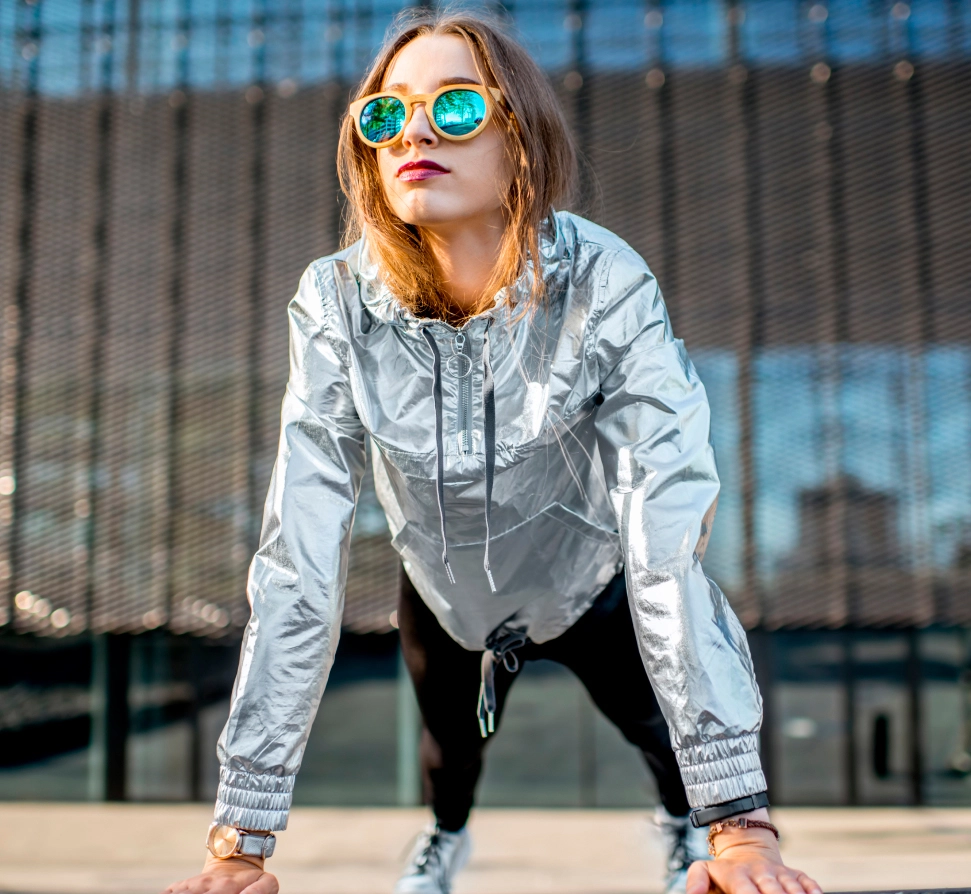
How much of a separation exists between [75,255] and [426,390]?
7943 mm

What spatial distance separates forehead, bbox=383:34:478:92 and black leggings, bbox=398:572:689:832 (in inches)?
41.5

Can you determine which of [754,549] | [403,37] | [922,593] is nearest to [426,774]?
[403,37]

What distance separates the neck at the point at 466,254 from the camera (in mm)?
1592

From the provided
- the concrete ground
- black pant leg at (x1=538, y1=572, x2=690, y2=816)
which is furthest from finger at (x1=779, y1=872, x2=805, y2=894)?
the concrete ground

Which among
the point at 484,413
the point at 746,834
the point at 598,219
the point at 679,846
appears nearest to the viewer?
the point at 746,834

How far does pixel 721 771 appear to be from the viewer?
1.24 m

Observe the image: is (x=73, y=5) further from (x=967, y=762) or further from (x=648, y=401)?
(x=967, y=762)

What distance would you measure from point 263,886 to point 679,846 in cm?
143

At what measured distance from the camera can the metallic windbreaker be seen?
52.3 inches

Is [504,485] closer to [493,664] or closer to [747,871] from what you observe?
[493,664]

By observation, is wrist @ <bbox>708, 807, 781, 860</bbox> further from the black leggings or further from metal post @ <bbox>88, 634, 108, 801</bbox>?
metal post @ <bbox>88, 634, 108, 801</bbox>

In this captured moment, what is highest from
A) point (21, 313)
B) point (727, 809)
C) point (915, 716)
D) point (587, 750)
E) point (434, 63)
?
point (21, 313)

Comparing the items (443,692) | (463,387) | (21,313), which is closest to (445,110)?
(463,387)

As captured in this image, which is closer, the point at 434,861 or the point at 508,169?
the point at 508,169
